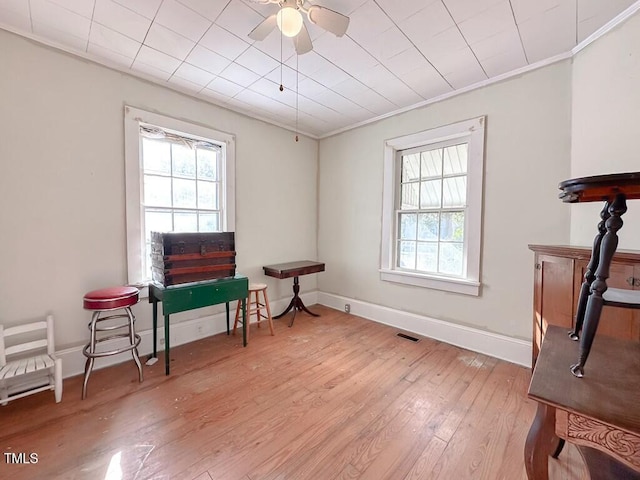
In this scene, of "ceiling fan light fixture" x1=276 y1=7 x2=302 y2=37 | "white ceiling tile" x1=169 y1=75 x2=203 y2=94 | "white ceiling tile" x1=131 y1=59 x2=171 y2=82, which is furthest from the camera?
"white ceiling tile" x1=169 y1=75 x2=203 y2=94

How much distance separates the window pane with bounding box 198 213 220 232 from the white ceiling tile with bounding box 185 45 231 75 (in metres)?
1.46

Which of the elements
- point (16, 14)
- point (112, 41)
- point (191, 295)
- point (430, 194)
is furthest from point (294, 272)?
point (16, 14)

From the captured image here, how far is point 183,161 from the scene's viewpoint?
290 centimetres

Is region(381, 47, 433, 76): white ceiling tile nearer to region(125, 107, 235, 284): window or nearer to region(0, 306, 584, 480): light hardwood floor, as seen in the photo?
region(125, 107, 235, 284): window

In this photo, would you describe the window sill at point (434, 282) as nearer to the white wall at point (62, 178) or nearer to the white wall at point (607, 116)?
the white wall at point (607, 116)

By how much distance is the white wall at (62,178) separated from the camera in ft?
6.52

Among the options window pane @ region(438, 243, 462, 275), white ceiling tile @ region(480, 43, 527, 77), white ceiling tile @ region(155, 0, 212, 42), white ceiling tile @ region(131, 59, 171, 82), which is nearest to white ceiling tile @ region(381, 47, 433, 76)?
white ceiling tile @ region(480, 43, 527, 77)

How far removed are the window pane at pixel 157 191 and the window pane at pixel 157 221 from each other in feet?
0.27

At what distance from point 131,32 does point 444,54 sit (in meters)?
2.41

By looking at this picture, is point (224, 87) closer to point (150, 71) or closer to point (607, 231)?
point (150, 71)

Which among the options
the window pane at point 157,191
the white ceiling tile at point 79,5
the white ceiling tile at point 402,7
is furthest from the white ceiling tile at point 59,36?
the white ceiling tile at point 402,7

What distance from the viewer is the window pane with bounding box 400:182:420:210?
3283 mm

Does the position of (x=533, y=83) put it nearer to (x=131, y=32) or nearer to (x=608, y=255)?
(x=608, y=255)

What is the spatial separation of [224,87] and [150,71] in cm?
65
